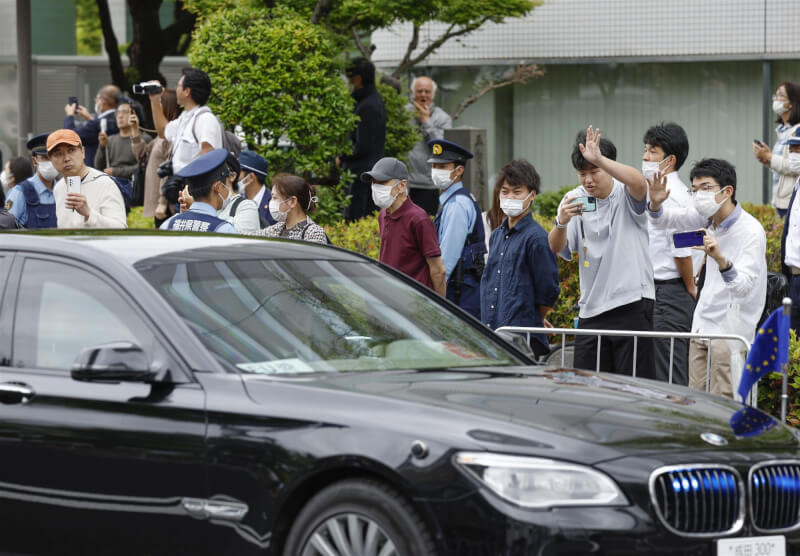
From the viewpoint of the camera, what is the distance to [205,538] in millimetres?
4789

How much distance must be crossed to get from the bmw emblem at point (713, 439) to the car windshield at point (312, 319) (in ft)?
3.50

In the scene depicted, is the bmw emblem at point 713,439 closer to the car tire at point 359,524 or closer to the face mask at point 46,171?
the car tire at point 359,524

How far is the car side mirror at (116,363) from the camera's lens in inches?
189

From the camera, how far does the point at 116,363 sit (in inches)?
189

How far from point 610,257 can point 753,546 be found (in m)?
3.45

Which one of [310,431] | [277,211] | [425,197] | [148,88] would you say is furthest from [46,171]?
[310,431]

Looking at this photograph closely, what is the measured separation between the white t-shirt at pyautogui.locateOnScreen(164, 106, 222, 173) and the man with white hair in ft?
12.8

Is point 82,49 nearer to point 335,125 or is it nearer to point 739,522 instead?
point 335,125

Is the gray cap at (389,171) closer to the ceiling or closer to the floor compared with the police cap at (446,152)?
closer to the floor

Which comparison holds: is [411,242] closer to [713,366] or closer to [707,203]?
[707,203]

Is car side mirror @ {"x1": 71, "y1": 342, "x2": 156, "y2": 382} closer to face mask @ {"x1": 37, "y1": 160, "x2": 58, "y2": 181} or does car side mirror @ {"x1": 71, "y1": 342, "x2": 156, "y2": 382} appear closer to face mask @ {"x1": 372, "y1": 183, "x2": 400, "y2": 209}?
face mask @ {"x1": 372, "y1": 183, "x2": 400, "y2": 209}

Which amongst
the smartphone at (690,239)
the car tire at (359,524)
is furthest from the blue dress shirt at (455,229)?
the car tire at (359,524)

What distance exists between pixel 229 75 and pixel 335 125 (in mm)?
1089

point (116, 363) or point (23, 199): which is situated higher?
point (23, 199)
